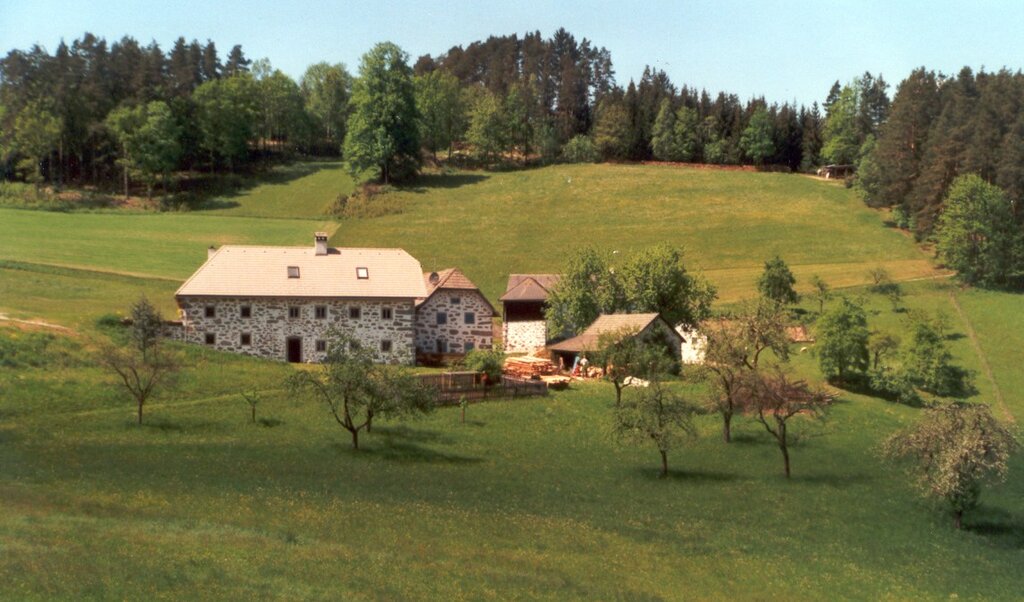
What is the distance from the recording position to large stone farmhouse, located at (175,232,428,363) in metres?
60.5

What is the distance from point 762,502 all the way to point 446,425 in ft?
53.8

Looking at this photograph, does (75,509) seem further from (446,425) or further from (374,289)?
(374,289)

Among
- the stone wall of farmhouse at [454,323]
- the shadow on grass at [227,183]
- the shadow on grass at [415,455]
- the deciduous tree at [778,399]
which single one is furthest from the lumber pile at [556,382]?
the shadow on grass at [227,183]

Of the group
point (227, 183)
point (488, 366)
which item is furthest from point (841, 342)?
point (227, 183)

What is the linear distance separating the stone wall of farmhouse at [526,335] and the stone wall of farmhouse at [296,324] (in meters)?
9.87

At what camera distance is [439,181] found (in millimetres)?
127000

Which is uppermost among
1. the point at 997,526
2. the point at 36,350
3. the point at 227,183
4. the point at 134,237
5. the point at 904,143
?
the point at 904,143

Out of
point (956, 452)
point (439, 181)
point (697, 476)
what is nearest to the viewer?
point (956, 452)

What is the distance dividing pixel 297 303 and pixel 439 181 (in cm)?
6736

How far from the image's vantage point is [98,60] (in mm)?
115375

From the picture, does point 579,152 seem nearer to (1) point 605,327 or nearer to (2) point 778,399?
(1) point 605,327

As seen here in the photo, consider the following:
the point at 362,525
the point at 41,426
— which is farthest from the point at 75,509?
the point at 41,426

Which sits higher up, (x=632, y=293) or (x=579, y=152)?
(x=579, y=152)

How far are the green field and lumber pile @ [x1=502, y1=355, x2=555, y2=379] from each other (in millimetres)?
4871
